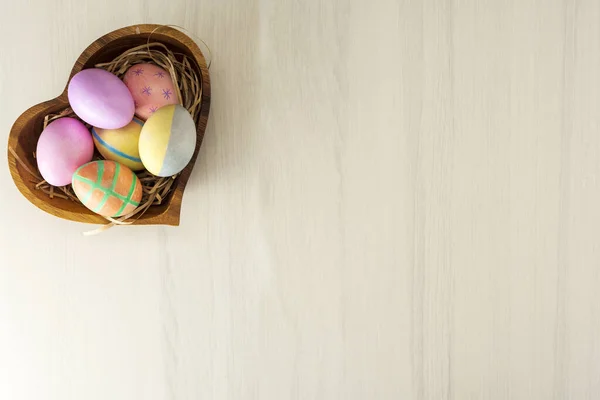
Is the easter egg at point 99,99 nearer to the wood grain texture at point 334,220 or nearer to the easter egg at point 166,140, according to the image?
the easter egg at point 166,140

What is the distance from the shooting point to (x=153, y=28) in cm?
84

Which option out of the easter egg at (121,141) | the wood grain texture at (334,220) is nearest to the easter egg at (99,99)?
the easter egg at (121,141)

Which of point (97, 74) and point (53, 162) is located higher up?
point (97, 74)

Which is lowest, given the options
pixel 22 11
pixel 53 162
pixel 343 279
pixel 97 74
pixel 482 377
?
pixel 482 377

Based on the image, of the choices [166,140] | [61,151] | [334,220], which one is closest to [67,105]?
[61,151]

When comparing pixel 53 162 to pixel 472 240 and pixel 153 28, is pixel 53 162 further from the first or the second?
pixel 472 240

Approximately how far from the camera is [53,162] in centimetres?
80

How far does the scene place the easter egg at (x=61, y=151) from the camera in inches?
31.7

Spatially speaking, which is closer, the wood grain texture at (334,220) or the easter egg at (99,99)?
the easter egg at (99,99)

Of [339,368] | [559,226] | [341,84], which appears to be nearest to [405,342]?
[339,368]

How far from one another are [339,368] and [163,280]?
334 mm

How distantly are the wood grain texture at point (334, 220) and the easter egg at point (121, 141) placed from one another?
0.42 feet

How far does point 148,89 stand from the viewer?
0.84m

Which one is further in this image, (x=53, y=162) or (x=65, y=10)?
(x=65, y=10)
